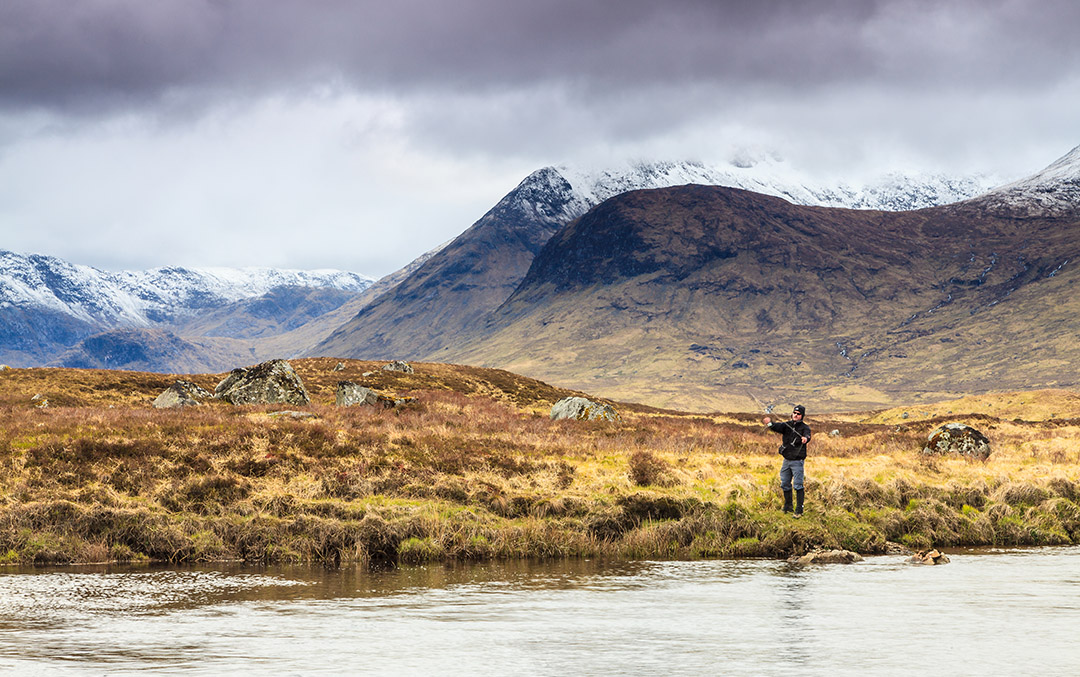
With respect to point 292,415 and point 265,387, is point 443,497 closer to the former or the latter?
point 292,415

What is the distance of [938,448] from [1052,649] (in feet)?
98.1

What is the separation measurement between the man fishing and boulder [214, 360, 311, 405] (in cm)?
3354

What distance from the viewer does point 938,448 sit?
146 ft

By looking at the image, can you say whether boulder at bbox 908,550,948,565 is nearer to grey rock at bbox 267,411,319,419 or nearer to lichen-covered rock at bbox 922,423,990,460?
lichen-covered rock at bbox 922,423,990,460

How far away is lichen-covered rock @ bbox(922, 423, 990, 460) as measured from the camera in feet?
142

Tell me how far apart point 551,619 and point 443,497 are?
11050 millimetres

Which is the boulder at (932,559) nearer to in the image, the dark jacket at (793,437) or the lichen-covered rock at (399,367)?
the dark jacket at (793,437)

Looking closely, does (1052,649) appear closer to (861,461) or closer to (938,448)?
(861,461)

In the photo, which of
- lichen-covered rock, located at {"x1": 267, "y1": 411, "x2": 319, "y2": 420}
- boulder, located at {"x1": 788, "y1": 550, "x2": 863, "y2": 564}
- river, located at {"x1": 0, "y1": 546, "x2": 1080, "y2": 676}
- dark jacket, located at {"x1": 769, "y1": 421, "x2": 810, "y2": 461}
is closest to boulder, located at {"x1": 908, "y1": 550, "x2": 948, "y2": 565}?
river, located at {"x1": 0, "y1": 546, "x2": 1080, "y2": 676}

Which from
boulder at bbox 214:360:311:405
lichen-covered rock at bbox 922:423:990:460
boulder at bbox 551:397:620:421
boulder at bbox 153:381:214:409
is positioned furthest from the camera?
boulder at bbox 551:397:620:421

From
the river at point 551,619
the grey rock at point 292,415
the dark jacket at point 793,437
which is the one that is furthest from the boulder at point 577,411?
the river at point 551,619

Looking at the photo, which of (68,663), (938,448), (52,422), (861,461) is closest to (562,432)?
(861,461)

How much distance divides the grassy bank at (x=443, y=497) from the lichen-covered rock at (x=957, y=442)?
4.57 metres

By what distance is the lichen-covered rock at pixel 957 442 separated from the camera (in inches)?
1706
